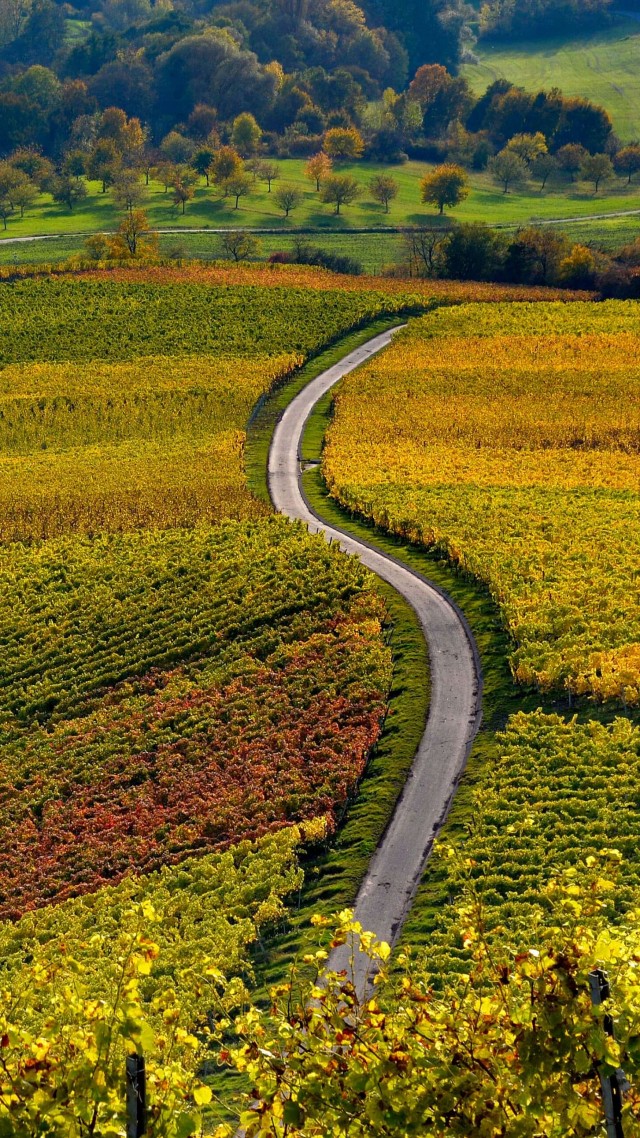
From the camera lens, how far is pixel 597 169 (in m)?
190

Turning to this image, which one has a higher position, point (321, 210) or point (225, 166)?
point (225, 166)

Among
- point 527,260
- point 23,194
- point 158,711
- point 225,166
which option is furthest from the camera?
point 225,166

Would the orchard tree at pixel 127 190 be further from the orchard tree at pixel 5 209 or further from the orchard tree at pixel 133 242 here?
the orchard tree at pixel 133 242

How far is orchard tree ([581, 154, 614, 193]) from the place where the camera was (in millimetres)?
190125

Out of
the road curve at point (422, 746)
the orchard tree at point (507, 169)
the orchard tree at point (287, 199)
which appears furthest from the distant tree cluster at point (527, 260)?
the orchard tree at point (507, 169)

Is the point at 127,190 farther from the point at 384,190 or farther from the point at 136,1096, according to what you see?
the point at 136,1096

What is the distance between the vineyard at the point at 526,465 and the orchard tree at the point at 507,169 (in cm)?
9192

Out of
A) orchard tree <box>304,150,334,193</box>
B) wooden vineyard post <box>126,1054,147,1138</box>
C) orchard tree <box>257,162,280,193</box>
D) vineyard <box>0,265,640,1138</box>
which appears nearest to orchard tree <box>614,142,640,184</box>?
orchard tree <box>304,150,334,193</box>

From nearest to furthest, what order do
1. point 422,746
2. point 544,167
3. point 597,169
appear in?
point 422,746 → point 597,169 → point 544,167

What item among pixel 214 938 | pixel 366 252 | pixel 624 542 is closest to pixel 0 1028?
pixel 214 938

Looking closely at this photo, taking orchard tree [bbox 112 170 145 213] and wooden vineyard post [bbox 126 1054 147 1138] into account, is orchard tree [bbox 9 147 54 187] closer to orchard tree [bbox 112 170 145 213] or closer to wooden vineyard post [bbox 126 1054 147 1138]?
orchard tree [bbox 112 170 145 213]

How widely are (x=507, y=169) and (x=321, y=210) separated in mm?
35974

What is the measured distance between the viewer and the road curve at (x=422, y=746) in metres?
31.4

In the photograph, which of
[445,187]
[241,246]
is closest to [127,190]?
[241,246]
